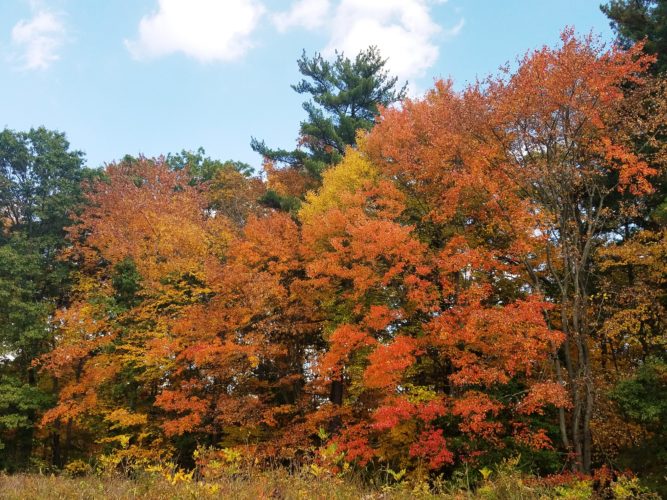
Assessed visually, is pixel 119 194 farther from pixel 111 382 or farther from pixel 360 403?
pixel 360 403

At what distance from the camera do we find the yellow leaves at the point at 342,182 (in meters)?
20.1

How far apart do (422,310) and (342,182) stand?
714 centimetres

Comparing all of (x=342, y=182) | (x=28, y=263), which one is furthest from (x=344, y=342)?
(x=28, y=263)

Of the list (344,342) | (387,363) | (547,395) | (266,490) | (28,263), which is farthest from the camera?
(28,263)

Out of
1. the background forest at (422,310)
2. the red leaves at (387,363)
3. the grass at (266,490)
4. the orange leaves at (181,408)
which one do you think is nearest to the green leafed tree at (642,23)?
the background forest at (422,310)

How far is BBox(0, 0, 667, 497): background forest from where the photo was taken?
551 inches

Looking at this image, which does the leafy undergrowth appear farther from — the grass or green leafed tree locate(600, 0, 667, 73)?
green leafed tree locate(600, 0, 667, 73)

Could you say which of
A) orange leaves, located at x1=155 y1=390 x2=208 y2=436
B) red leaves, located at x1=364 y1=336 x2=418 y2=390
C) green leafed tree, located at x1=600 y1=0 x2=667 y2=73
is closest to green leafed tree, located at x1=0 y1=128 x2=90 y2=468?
orange leaves, located at x1=155 y1=390 x2=208 y2=436

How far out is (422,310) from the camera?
1572cm

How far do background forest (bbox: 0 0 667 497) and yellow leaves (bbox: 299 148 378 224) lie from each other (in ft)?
0.31

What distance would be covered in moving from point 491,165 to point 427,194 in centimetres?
283

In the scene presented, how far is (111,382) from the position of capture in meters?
21.8

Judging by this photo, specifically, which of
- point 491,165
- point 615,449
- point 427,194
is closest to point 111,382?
point 427,194

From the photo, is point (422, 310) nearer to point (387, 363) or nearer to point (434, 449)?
point (387, 363)
